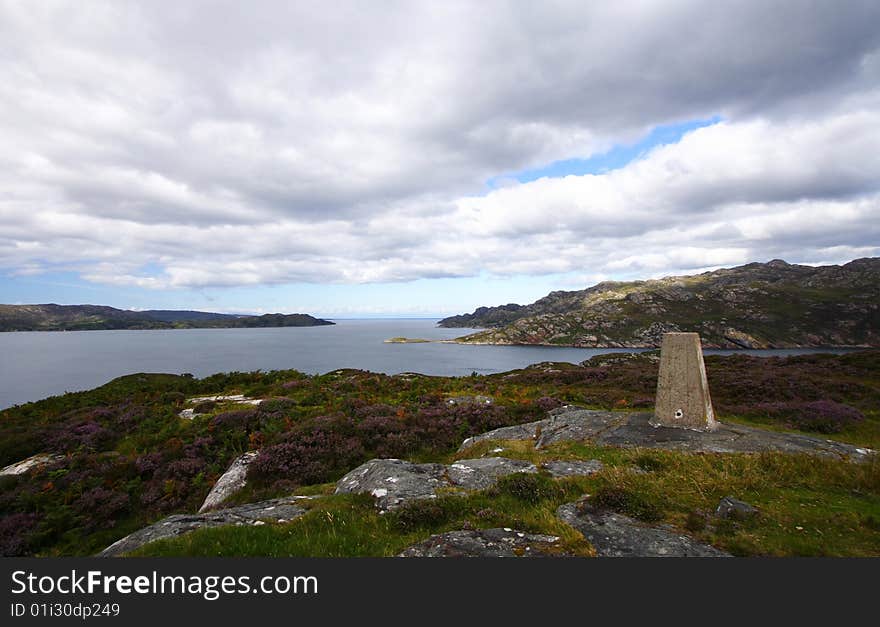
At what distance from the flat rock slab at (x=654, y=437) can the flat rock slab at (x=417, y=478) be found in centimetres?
391

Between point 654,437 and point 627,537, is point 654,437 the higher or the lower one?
the lower one

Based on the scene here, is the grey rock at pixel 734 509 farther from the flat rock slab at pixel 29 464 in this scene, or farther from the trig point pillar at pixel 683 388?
the flat rock slab at pixel 29 464

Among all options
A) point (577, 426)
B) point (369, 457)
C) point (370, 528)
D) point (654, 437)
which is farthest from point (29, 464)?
point (654, 437)

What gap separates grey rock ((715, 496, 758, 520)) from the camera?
→ 7141 mm

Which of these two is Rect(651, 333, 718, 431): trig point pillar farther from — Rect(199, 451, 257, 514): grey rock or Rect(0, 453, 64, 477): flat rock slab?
Rect(0, 453, 64, 477): flat rock slab

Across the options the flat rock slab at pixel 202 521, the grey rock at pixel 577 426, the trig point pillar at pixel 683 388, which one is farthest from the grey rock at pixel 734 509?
the flat rock slab at pixel 202 521

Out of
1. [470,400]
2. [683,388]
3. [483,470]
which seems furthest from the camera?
[470,400]

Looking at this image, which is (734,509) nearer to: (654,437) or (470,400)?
(654,437)

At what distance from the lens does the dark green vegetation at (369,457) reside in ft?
22.5

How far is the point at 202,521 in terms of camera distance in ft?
26.1

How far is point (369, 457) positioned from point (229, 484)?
5.18m

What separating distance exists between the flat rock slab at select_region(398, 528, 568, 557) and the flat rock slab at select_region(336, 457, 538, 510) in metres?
2.18

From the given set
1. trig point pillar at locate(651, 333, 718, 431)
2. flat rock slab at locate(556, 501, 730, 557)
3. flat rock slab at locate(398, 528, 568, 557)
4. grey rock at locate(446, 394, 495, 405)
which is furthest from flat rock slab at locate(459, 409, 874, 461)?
flat rock slab at locate(398, 528, 568, 557)

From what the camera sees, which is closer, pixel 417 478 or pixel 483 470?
pixel 417 478
